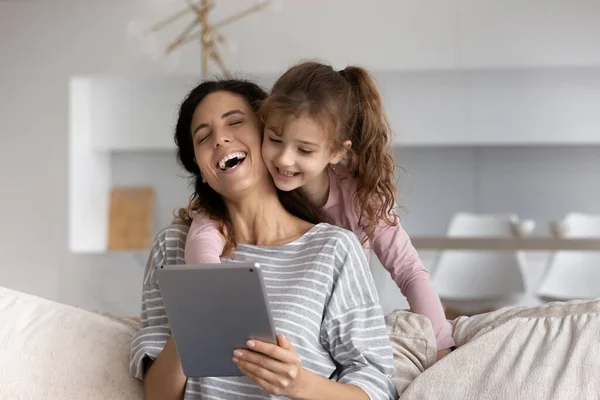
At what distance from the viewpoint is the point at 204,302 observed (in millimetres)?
1173

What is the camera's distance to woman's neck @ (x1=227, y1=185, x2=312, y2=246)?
1497 mm

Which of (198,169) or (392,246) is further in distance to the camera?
(392,246)

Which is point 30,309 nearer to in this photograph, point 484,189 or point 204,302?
point 204,302

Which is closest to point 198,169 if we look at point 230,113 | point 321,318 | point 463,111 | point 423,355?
point 230,113

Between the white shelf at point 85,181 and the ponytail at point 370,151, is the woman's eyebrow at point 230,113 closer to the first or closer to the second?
the ponytail at point 370,151

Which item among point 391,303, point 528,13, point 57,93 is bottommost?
point 391,303

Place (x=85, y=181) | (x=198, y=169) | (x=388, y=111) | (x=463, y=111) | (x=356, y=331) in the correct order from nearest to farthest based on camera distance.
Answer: (x=356, y=331) → (x=198, y=169) → (x=463, y=111) → (x=388, y=111) → (x=85, y=181)

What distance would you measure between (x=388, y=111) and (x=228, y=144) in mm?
4093

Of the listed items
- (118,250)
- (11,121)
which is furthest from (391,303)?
(11,121)

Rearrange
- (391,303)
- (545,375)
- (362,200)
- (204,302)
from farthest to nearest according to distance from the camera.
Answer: (391,303), (362,200), (545,375), (204,302)

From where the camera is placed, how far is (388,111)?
5.47 meters

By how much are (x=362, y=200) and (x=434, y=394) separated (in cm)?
45

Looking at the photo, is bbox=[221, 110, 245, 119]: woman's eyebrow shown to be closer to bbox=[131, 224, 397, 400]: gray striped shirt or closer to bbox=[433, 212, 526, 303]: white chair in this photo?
bbox=[131, 224, 397, 400]: gray striped shirt

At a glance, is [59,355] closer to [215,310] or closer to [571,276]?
[215,310]
